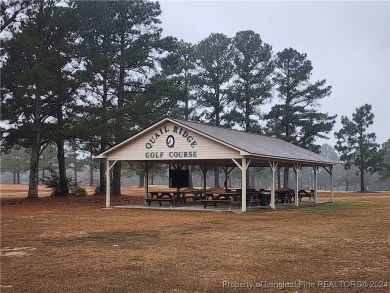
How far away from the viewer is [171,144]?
20.5 metres

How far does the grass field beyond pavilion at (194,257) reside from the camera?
6.34 m

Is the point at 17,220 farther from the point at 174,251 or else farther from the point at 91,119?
the point at 91,119

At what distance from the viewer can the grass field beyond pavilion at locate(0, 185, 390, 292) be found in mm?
6344

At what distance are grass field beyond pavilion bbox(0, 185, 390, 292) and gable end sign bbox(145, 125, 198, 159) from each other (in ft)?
20.6

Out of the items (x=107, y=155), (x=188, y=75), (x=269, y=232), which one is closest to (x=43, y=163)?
(x=188, y=75)

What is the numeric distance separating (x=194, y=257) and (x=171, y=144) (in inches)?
490

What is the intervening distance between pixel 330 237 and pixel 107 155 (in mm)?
13766

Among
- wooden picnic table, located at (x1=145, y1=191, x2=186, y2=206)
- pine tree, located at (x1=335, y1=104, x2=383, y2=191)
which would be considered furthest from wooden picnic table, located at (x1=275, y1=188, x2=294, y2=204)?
pine tree, located at (x1=335, y1=104, x2=383, y2=191)

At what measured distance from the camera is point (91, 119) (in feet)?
88.3

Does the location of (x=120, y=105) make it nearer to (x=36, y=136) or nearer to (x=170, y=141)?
(x=36, y=136)

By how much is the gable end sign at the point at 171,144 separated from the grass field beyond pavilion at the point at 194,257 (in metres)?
6.27

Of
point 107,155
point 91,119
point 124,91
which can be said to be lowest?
point 107,155

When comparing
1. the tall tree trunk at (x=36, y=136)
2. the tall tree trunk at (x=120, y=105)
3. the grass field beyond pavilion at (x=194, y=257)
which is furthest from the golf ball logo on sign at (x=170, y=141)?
the tall tree trunk at (x=36, y=136)

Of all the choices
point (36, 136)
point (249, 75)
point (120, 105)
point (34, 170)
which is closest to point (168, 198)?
point (36, 136)
